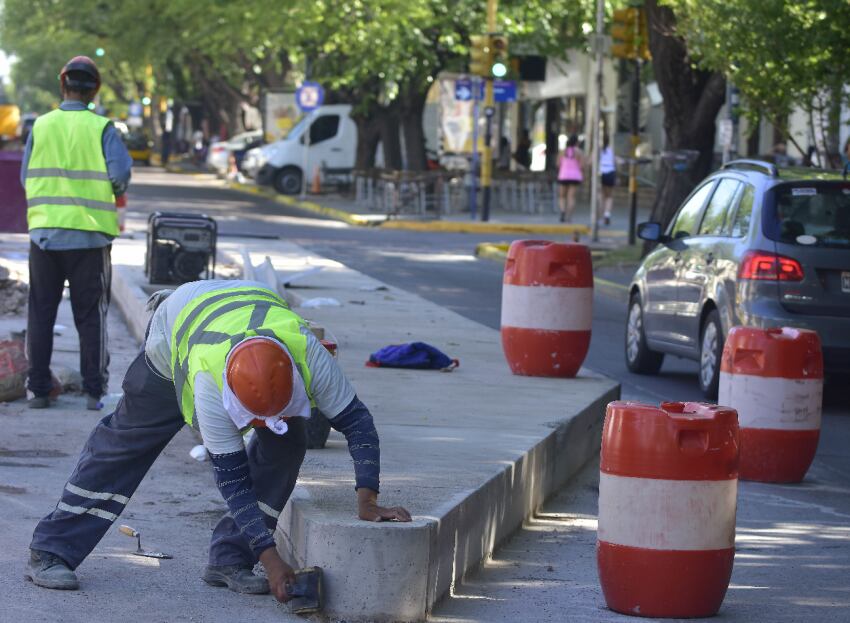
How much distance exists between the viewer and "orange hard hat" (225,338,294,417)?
5.13 metres

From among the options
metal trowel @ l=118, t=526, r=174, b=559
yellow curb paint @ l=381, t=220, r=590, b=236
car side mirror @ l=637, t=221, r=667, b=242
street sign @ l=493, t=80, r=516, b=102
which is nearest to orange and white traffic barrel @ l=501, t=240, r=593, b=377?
car side mirror @ l=637, t=221, r=667, b=242

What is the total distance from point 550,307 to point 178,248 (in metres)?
5.81

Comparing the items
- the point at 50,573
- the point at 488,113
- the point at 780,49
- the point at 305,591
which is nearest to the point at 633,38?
the point at 488,113

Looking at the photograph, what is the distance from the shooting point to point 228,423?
211 inches

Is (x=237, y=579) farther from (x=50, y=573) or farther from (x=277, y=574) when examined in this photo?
(x=50, y=573)

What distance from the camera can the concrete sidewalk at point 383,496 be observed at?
5695mm

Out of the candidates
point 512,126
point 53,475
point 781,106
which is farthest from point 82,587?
point 512,126

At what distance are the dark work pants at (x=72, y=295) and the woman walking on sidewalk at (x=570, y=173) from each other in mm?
24230

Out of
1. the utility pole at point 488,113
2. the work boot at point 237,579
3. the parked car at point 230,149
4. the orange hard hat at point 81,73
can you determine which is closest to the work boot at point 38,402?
the orange hard hat at point 81,73

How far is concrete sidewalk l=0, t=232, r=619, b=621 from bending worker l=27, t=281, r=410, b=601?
0.48ft

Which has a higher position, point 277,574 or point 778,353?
point 778,353

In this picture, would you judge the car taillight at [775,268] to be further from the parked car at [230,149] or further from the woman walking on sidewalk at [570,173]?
the parked car at [230,149]

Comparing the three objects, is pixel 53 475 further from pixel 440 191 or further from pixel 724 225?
pixel 440 191

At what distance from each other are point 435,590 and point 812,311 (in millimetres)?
5926
